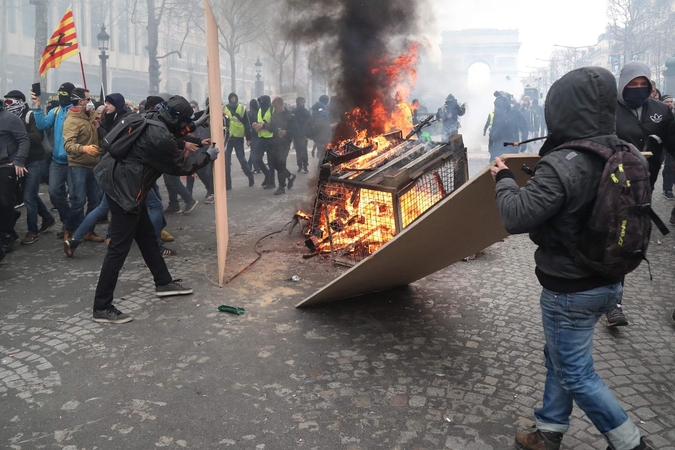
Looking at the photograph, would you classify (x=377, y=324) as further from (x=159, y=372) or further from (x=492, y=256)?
(x=492, y=256)

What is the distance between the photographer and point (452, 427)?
122 inches

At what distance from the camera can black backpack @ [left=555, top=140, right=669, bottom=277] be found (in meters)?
2.32

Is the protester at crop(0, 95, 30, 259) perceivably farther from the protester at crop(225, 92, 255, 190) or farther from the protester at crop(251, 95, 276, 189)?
the protester at crop(251, 95, 276, 189)

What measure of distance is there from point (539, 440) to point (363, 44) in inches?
349

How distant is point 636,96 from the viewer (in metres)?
4.27

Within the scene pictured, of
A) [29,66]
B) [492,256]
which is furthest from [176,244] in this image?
[29,66]

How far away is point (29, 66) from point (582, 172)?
1875 inches

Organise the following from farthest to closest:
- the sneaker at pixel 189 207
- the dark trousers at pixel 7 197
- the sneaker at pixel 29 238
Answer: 1. the sneaker at pixel 189 207
2. the sneaker at pixel 29 238
3. the dark trousers at pixel 7 197

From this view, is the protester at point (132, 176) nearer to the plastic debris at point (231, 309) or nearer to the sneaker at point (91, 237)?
the plastic debris at point (231, 309)

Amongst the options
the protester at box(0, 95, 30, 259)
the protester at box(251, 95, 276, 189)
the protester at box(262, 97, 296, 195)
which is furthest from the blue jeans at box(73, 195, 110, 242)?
the protester at box(251, 95, 276, 189)

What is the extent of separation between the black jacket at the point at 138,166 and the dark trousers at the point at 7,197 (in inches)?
102

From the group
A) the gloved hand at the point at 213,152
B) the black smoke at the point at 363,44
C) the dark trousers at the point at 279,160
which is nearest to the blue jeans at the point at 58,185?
the gloved hand at the point at 213,152

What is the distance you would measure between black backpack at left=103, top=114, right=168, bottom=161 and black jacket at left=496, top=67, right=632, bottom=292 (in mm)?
3348

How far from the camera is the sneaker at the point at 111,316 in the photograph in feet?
15.1
